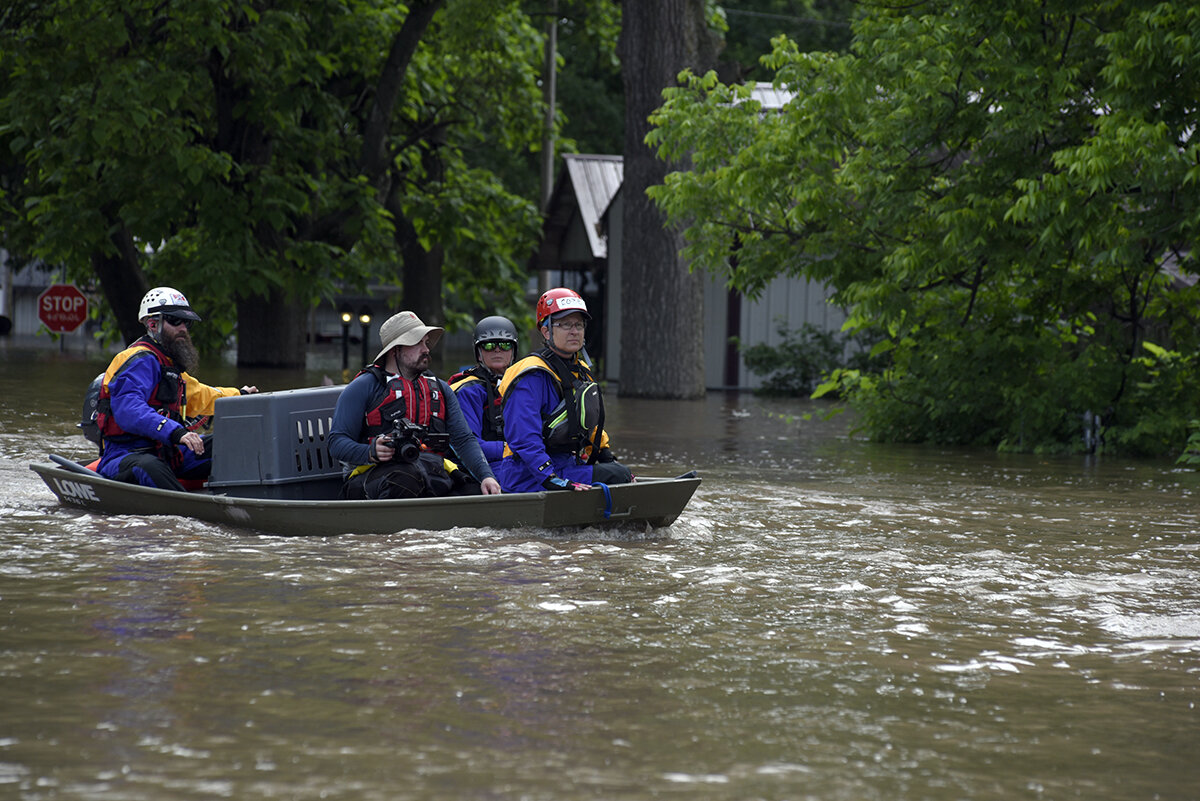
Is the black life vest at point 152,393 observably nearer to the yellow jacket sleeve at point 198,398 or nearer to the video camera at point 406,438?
the yellow jacket sleeve at point 198,398

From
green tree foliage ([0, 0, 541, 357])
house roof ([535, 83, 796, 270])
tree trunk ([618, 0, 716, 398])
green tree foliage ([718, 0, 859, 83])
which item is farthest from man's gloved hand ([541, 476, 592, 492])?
green tree foliage ([718, 0, 859, 83])

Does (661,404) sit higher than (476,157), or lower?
lower

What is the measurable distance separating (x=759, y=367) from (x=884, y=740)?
26.0 m

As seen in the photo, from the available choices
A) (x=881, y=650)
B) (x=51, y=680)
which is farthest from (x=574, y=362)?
(x=51, y=680)

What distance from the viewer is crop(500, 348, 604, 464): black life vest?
386 inches

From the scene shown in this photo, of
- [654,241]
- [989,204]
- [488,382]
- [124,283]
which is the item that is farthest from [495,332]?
[124,283]

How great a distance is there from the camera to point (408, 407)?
991 cm

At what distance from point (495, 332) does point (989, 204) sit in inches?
265

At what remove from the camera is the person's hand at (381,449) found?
31.6ft

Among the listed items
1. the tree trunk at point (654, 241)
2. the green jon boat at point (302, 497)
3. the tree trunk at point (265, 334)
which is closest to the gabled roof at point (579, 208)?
the tree trunk at point (265, 334)

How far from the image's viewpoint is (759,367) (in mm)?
31047

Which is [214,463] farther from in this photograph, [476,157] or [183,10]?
[476,157]

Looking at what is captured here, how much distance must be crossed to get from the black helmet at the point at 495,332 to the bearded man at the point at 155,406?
60.3 inches

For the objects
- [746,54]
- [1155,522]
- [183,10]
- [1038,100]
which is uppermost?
[746,54]
